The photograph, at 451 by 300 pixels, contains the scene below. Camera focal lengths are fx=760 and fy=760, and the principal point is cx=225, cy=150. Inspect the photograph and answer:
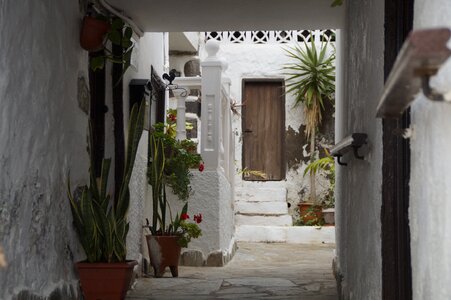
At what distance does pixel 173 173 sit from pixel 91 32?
2793 mm

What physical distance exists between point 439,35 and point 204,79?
646 cm

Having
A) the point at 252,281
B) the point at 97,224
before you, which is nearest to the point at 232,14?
the point at 97,224

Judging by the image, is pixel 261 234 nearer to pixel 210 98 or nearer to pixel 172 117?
pixel 172 117

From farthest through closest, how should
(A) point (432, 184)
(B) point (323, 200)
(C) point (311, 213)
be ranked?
1. (B) point (323, 200)
2. (C) point (311, 213)
3. (A) point (432, 184)

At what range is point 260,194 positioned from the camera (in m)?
11.6

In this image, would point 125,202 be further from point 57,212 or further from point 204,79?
point 204,79

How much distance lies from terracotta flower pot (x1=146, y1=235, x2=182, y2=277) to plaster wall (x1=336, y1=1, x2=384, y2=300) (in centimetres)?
173

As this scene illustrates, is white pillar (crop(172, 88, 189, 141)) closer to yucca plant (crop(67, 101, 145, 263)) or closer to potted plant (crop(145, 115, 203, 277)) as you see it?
potted plant (crop(145, 115, 203, 277))

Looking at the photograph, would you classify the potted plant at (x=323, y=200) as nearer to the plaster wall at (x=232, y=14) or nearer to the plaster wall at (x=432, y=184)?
the plaster wall at (x=232, y=14)

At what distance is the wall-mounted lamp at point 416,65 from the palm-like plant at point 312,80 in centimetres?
1029

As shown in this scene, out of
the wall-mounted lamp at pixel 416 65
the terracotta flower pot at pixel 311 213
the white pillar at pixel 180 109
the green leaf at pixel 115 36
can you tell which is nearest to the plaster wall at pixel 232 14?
the green leaf at pixel 115 36

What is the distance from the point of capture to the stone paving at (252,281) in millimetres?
5418

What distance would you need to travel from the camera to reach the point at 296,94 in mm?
12391

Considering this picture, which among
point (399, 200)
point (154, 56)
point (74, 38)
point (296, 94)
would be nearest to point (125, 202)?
point (74, 38)
